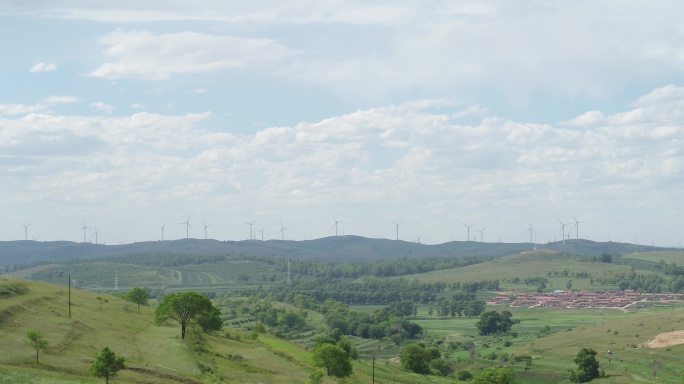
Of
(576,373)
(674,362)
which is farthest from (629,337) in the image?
(576,373)

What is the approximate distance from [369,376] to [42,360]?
53.8 metres

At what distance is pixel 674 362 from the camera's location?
154250 mm

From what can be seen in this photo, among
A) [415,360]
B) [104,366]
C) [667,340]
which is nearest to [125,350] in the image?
[104,366]

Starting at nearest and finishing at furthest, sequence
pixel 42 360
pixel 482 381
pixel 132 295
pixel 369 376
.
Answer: pixel 42 360 < pixel 482 381 < pixel 369 376 < pixel 132 295

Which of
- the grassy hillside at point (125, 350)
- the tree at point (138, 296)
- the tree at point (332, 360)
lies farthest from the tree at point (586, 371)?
the tree at point (138, 296)

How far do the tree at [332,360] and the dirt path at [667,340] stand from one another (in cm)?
8891

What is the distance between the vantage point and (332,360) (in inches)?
4348

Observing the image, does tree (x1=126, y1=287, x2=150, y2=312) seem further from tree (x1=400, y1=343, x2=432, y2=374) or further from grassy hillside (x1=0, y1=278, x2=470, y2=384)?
tree (x1=400, y1=343, x2=432, y2=374)

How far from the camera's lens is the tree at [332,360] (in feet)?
362

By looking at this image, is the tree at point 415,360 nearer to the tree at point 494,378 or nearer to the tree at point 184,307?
the tree at point 494,378

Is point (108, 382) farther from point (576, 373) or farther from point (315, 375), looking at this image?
point (576, 373)

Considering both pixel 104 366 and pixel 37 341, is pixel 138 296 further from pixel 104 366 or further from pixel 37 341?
pixel 104 366

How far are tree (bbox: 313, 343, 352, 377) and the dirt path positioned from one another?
292 ft

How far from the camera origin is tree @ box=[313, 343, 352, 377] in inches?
4338
